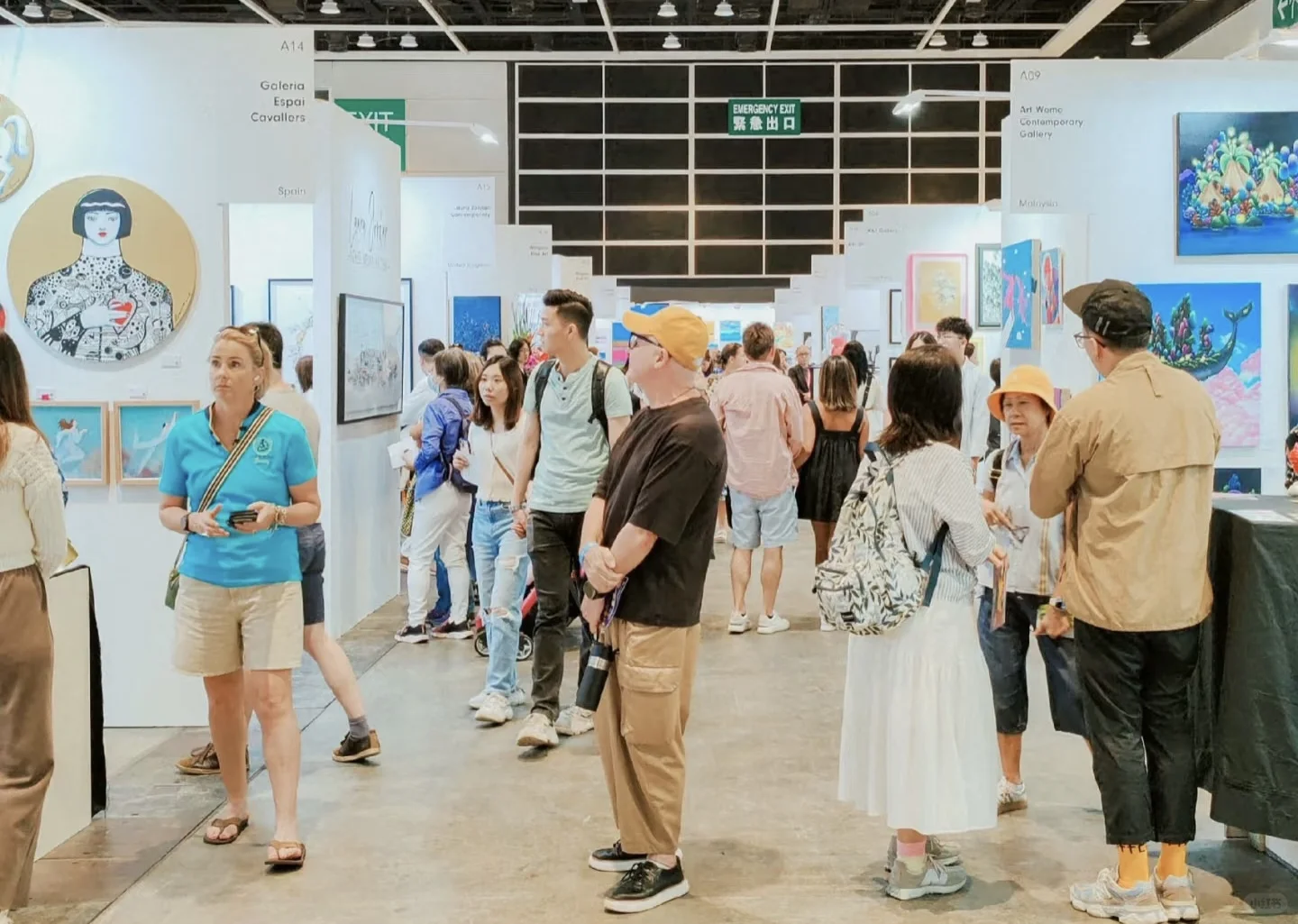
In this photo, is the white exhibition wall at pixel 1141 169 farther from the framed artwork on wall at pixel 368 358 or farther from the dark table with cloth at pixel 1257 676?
the framed artwork on wall at pixel 368 358

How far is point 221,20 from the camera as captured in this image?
18688 mm

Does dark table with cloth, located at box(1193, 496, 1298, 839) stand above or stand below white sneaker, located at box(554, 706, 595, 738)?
above

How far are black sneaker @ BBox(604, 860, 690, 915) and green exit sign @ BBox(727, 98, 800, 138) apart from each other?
18494 mm

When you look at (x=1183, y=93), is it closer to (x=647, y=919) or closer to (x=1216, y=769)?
(x=1216, y=769)

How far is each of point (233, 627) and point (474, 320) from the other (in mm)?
8847

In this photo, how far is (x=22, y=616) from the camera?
126 inches

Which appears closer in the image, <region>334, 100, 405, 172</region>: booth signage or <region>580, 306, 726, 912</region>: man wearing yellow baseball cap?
<region>580, 306, 726, 912</region>: man wearing yellow baseball cap

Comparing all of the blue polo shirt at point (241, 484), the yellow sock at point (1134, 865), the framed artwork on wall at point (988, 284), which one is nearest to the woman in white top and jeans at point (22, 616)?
the blue polo shirt at point (241, 484)

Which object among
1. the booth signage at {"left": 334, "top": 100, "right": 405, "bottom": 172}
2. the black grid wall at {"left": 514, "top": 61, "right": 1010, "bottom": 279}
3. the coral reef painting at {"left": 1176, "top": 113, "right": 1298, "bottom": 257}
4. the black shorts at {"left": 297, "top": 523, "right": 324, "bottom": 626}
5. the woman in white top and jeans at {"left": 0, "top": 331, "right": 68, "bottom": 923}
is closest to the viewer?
the woman in white top and jeans at {"left": 0, "top": 331, "right": 68, "bottom": 923}

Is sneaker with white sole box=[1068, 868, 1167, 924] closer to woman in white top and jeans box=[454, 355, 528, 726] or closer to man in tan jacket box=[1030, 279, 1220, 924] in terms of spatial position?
man in tan jacket box=[1030, 279, 1220, 924]

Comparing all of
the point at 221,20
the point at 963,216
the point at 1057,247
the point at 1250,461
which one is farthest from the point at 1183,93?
the point at 221,20

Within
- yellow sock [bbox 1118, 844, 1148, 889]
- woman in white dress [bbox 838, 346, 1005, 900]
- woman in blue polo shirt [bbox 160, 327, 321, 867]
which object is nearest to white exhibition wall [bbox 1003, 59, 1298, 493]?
woman in white dress [bbox 838, 346, 1005, 900]

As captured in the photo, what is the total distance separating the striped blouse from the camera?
3.36m

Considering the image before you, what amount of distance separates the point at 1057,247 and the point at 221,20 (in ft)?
50.8
